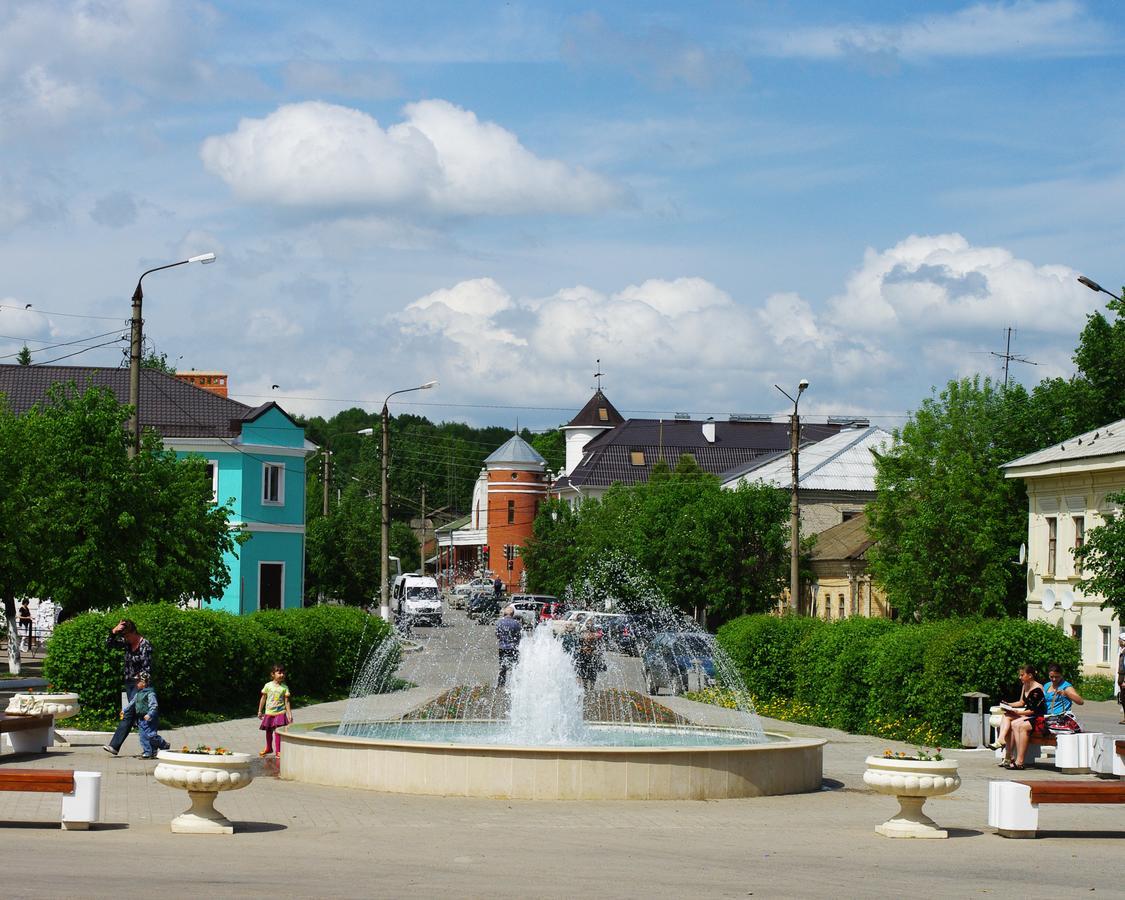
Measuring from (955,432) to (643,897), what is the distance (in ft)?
159

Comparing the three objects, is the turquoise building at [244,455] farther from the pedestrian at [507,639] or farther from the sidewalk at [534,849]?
the sidewalk at [534,849]

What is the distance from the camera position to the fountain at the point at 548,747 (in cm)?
1498

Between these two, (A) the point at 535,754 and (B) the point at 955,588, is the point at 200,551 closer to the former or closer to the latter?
(A) the point at 535,754

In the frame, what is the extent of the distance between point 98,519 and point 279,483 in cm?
2504

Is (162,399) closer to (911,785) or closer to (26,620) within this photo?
(26,620)

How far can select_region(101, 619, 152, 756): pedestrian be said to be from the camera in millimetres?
18188

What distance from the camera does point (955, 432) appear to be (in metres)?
56.3

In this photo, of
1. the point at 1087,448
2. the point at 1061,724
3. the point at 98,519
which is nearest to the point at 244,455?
the point at 98,519

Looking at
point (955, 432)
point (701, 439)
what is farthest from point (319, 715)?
point (701, 439)

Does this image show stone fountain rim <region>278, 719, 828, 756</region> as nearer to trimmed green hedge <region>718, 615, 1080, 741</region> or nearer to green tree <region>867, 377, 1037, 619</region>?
trimmed green hedge <region>718, 615, 1080, 741</region>

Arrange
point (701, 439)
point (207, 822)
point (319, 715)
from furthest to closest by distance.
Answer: point (701, 439) < point (319, 715) < point (207, 822)

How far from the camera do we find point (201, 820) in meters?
12.5

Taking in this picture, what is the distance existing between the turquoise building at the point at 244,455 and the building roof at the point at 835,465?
32166mm

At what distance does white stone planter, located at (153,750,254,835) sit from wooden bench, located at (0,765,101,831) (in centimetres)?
56
